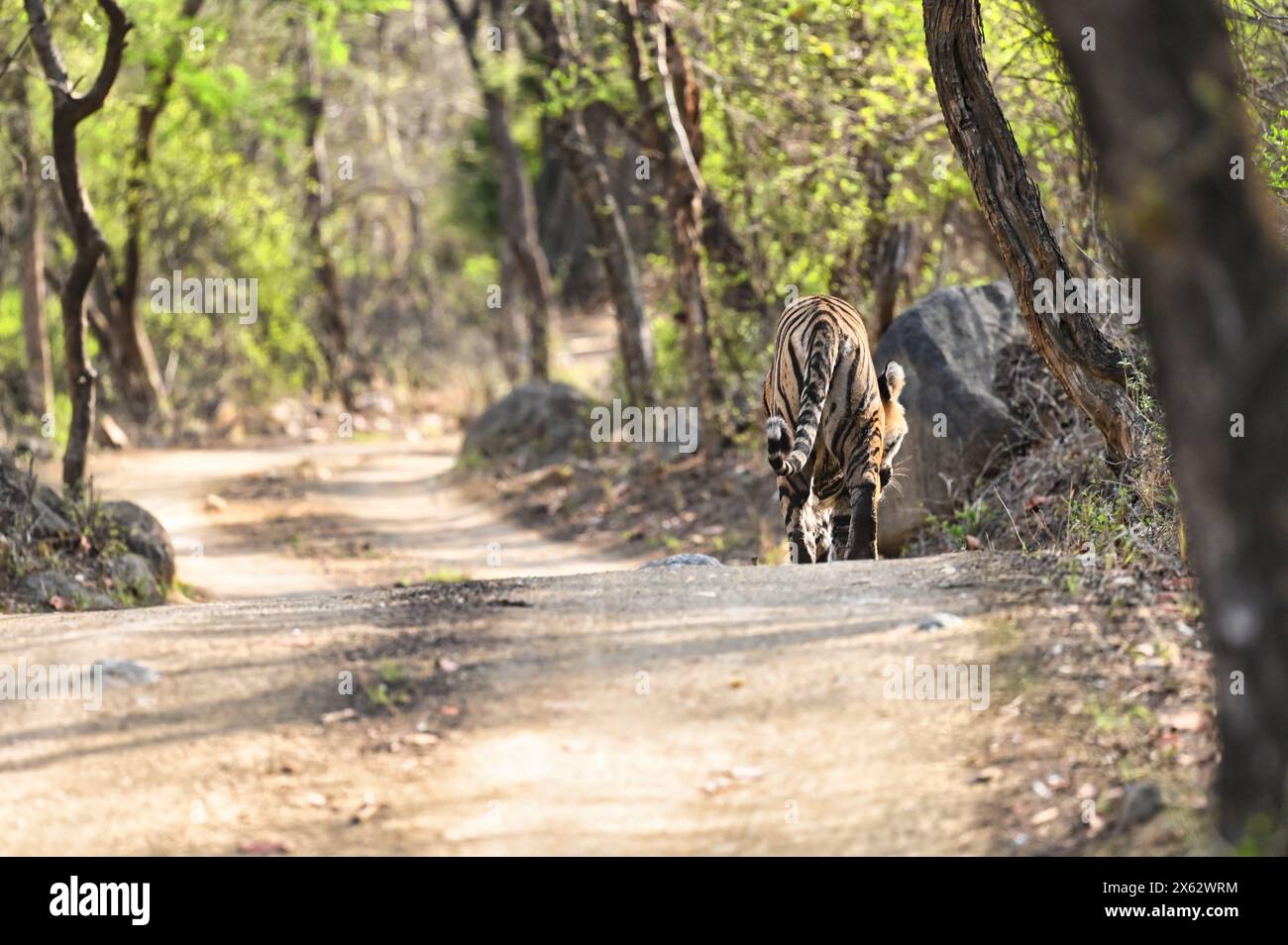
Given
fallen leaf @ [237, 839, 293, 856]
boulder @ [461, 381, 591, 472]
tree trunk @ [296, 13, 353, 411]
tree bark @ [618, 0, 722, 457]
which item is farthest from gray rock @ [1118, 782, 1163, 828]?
tree trunk @ [296, 13, 353, 411]

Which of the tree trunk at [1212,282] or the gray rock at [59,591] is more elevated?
the tree trunk at [1212,282]

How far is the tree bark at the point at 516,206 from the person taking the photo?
23062 mm

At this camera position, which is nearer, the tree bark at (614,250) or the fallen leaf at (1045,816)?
the fallen leaf at (1045,816)

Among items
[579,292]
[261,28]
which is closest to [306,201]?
[261,28]

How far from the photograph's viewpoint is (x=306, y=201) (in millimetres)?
26953

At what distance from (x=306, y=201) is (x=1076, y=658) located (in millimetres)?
23010

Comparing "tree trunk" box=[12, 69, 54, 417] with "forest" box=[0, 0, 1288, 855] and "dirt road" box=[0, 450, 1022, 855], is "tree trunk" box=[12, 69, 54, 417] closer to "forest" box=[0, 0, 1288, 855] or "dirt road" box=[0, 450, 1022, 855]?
"forest" box=[0, 0, 1288, 855]

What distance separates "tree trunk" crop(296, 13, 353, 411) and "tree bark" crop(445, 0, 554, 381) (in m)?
3.51

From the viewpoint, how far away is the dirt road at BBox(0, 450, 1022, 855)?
17.0 ft

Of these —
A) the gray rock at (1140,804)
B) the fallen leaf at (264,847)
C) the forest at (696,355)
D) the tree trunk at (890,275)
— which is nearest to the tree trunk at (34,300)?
the forest at (696,355)

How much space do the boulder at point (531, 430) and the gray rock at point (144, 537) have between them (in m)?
6.69

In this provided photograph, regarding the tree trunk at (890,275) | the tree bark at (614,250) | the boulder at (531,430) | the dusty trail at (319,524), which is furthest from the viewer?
the boulder at (531,430)

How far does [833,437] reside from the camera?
10031 millimetres

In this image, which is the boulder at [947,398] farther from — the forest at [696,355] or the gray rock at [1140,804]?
the gray rock at [1140,804]
